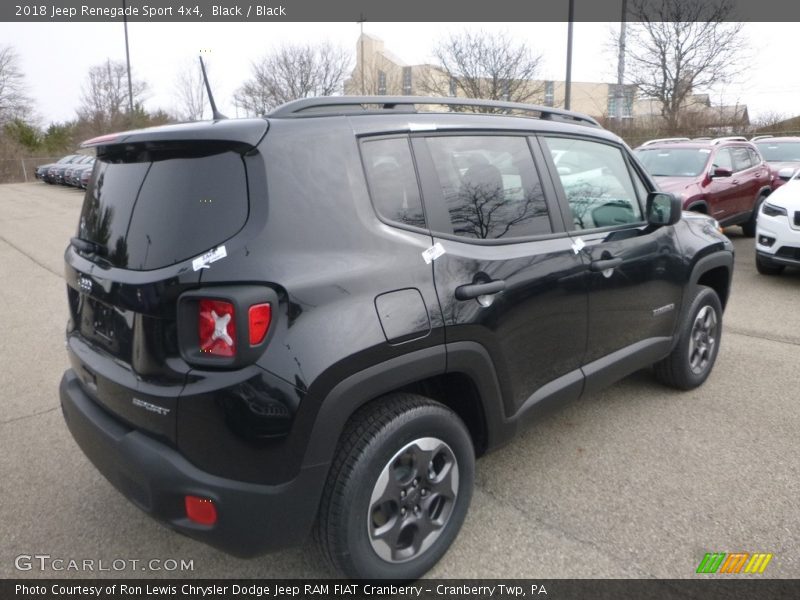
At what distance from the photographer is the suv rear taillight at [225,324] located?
195cm

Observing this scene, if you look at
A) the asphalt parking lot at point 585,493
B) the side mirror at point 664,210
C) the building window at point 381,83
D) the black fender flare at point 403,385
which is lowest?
the asphalt parking lot at point 585,493

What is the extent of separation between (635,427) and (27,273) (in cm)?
881

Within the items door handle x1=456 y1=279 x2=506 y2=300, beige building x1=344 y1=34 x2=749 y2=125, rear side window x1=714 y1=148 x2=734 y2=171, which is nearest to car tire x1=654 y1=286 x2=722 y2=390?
door handle x1=456 y1=279 x2=506 y2=300

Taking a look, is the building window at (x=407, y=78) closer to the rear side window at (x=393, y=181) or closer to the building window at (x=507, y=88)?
the building window at (x=507, y=88)

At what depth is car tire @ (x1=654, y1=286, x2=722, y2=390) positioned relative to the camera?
13.4 ft

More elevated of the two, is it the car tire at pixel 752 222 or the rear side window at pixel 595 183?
the rear side window at pixel 595 183

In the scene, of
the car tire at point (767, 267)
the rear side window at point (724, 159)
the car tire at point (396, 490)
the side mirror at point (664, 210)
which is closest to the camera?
the car tire at point (396, 490)

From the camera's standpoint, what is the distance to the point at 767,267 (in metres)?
7.95

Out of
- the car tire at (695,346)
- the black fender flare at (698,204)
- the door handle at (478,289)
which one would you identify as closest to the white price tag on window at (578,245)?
the door handle at (478,289)

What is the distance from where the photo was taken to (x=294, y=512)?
210 cm

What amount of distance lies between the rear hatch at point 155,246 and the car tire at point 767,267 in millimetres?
7515

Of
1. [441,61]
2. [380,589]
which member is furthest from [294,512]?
[441,61]

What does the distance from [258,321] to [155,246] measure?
50 centimetres

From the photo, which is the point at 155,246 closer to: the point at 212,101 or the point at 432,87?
the point at 212,101
